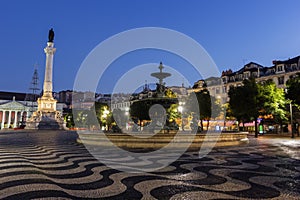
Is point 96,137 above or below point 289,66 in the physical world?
below

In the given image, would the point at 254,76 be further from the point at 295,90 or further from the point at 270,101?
the point at 295,90

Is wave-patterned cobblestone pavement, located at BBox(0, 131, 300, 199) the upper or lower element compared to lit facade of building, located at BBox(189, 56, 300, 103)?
lower

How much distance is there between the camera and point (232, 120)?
60625 mm

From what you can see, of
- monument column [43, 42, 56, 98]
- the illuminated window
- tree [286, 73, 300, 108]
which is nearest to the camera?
tree [286, 73, 300, 108]

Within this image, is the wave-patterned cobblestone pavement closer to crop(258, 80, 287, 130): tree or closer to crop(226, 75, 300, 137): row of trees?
crop(226, 75, 300, 137): row of trees

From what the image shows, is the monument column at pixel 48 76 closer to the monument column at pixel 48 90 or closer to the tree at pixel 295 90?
the monument column at pixel 48 90

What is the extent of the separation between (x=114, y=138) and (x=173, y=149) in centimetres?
357

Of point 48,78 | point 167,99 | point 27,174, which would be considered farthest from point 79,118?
point 27,174

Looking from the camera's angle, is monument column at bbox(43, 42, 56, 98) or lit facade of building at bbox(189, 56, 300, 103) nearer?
lit facade of building at bbox(189, 56, 300, 103)

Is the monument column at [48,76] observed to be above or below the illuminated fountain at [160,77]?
above

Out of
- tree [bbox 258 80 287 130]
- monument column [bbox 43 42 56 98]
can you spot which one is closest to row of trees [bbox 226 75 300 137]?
tree [bbox 258 80 287 130]

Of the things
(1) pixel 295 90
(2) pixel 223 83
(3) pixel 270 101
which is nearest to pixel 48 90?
(3) pixel 270 101

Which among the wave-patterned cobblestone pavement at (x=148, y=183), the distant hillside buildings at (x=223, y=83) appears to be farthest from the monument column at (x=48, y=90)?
the wave-patterned cobblestone pavement at (x=148, y=183)

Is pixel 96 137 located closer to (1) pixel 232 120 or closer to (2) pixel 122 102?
(1) pixel 232 120
